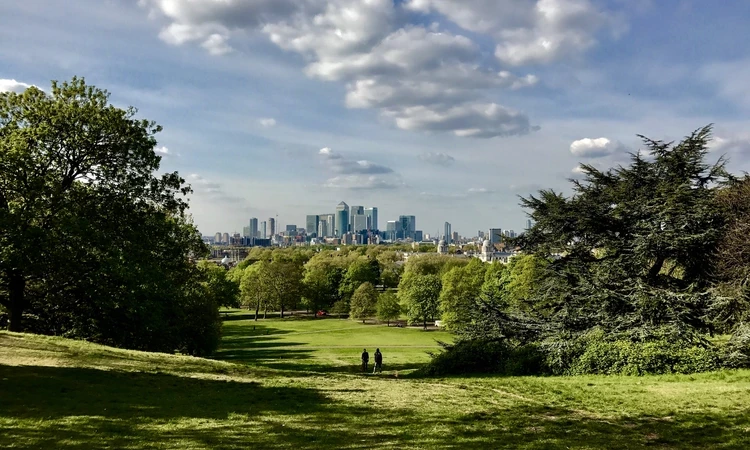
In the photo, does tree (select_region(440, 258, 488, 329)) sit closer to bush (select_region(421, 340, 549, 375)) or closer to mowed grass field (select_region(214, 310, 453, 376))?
mowed grass field (select_region(214, 310, 453, 376))

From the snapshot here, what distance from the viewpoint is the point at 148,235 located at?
75.4 ft

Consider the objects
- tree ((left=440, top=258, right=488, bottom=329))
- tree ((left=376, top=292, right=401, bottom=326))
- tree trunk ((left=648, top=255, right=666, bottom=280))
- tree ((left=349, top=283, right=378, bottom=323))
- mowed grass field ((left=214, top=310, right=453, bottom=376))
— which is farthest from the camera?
tree ((left=349, top=283, right=378, bottom=323))

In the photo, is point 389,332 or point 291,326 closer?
point 389,332

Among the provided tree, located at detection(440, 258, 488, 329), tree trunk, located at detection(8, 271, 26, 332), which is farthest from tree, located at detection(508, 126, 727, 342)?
tree, located at detection(440, 258, 488, 329)

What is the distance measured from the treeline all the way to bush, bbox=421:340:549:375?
0.05m

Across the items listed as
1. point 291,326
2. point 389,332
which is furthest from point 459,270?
point 291,326

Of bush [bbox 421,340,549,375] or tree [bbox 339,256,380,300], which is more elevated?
tree [bbox 339,256,380,300]

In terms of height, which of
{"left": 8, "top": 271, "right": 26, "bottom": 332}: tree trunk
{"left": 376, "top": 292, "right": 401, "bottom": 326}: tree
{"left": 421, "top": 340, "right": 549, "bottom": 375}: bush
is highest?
{"left": 8, "top": 271, "right": 26, "bottom": 332}: tree trunk

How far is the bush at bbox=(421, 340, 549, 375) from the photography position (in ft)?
68.0

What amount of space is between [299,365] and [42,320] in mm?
15374

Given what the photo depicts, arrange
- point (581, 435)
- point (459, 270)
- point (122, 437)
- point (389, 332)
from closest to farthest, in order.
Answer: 1. point (122, 437)
2. point (581, 435)
3. point (389, 332)
4. point (459, 270)

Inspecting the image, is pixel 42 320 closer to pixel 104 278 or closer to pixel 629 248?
pixel 104 278

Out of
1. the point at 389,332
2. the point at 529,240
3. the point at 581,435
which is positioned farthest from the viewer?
the point at 389,332

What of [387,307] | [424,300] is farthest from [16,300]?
[424,300]
